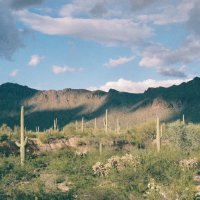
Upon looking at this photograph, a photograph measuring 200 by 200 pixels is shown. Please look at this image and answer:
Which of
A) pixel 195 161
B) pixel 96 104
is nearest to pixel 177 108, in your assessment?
pixel 96 104

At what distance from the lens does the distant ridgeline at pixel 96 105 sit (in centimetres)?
11306

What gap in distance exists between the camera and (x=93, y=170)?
28.8 meters

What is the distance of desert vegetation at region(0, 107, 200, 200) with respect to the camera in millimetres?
20859

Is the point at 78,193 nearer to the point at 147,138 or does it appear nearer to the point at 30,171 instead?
the point at 30,171

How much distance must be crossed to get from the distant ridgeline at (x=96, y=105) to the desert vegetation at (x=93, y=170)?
64617 mm

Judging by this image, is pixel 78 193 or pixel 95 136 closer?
pixel 78 193

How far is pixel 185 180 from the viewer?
22094 mm

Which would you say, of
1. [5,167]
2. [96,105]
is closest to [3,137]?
[5,167]

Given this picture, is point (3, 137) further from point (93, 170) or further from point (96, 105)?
point (96, 105)

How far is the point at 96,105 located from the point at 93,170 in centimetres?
10388

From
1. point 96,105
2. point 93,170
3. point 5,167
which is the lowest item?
point 93,170

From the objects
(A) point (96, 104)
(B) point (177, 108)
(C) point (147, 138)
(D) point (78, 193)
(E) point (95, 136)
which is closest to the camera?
(D) point (78, 193)

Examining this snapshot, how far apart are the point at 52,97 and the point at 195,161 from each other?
10771 cm

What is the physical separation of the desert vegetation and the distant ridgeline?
64617mm
